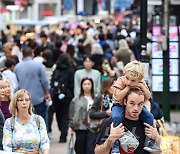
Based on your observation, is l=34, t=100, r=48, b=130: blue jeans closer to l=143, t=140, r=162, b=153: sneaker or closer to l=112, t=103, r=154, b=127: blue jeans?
l=112, t=103, r=154, b=127: blue jeans

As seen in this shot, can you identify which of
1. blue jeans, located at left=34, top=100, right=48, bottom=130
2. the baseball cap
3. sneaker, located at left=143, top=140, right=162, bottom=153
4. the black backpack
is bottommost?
blue jeans, located at left=34, top=100, right=48, bottom=130

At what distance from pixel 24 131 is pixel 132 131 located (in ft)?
7.05

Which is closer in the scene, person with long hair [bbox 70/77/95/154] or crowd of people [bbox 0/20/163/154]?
crowd of people [bbox 0/20/163/154]

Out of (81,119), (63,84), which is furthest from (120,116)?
(63,84)

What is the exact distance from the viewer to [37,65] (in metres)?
14.5

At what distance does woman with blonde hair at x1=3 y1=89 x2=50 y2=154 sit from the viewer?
8875 mm

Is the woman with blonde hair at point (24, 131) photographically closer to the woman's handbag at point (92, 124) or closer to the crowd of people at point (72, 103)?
the crowd of people at point (72, 103)

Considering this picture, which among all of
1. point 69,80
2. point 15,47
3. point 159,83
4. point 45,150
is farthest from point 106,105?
point 15,47

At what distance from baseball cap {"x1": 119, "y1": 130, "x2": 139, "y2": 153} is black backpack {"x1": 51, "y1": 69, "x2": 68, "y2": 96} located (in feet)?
28.5

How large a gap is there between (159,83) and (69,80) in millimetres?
4748

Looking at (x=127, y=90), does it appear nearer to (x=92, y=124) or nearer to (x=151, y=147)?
(x=151, y=147)

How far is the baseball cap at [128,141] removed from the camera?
22.8ft

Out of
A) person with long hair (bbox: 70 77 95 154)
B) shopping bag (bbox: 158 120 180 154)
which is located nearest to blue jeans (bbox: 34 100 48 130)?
person with long hair (bbox: 70 77 95 154)

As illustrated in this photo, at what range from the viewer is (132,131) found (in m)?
7.06
